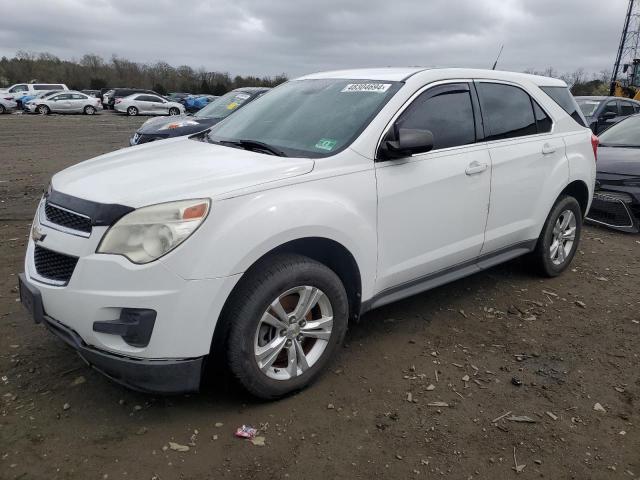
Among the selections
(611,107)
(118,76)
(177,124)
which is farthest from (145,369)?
(118,76)

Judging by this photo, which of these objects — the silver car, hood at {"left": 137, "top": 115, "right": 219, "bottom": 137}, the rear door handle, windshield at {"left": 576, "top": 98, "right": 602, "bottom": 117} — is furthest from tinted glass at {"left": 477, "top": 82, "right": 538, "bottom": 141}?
the silver car

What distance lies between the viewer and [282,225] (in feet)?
9.09

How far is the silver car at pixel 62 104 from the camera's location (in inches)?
1244

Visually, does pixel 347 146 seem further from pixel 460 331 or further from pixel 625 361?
pixel 625 361

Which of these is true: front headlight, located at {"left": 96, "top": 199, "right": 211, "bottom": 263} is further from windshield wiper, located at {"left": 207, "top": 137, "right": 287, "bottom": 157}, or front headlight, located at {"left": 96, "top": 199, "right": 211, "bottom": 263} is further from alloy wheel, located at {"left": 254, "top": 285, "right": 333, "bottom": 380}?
windshield wiper, located at {"left": 207, "top": 137, "right": 287, "bottom": 157}

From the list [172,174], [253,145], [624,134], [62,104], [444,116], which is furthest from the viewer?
[62,104]

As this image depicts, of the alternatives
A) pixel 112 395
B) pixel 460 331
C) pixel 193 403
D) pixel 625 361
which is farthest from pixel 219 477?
pixel 625 361

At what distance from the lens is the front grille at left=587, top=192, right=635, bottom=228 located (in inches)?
268

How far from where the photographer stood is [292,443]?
272 centimetres

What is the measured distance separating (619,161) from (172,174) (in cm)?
632

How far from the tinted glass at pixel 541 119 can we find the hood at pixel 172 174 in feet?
8.14

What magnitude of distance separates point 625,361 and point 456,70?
7.70 ft

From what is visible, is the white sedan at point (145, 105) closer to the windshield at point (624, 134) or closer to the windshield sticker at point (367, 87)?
the windshield at point (624, 134)

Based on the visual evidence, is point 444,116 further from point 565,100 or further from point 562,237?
point 562,237
